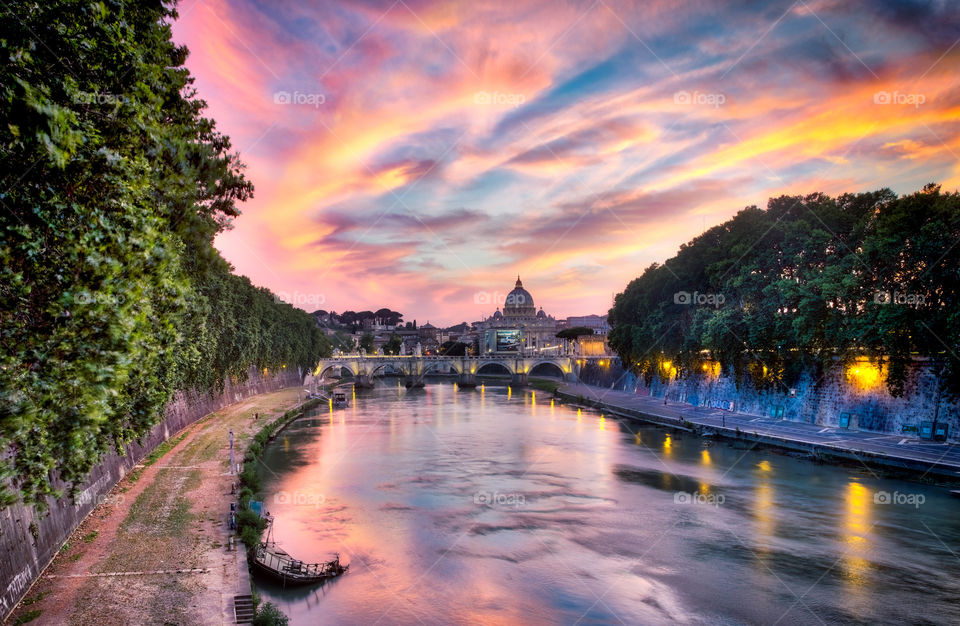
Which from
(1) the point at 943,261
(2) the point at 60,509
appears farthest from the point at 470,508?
(1) the point at 943,261

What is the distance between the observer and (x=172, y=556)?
15.9 m

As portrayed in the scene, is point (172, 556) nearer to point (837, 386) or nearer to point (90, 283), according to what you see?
point (90, 283)

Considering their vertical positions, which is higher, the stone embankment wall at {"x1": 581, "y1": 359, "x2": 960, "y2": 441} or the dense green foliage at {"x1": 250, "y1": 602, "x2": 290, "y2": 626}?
the stone embankment wall at {"x1": 581, "y1": 359, "x2": 960, "y2": 441}

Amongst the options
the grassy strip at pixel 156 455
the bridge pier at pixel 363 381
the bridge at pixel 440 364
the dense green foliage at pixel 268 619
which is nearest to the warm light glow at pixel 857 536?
the dense green foliage at pixel 268 619

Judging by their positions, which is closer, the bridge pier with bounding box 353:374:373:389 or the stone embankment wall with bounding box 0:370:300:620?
the stone embankment wall with bounding box 0:370:300:620

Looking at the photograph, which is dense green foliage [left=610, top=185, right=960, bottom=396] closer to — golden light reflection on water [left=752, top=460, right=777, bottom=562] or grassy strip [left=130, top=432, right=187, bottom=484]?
golden light reflection on water [left=752, top=460, right=777, bottom=562]

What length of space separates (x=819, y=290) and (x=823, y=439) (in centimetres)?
898

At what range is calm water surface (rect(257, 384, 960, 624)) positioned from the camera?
1680 cm
